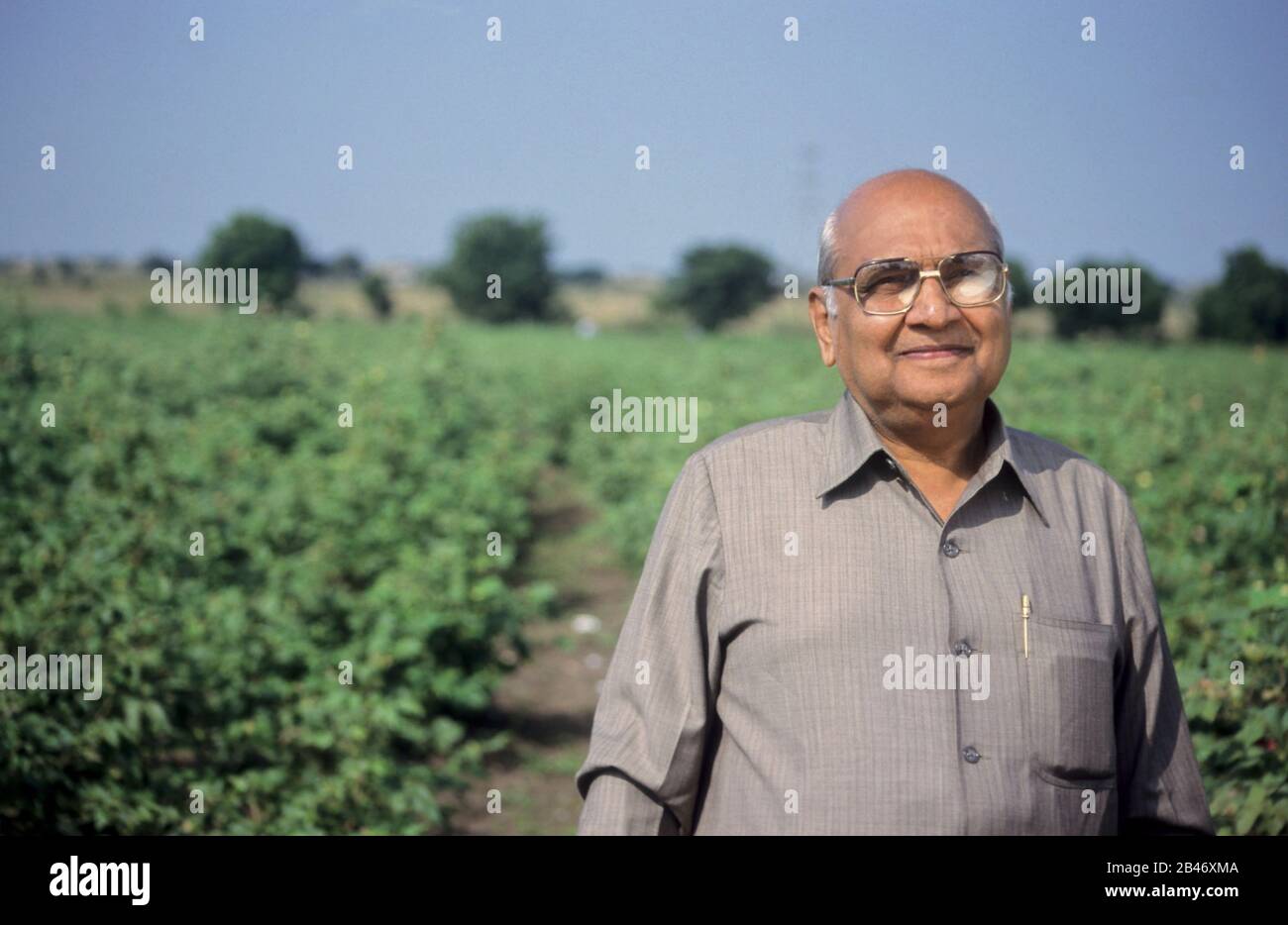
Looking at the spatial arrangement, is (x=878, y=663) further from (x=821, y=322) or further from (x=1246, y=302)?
(x=1246, y=302)

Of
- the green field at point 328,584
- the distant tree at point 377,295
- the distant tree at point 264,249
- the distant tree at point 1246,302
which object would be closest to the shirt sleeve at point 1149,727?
the green field at point 328,584

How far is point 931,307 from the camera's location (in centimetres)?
191

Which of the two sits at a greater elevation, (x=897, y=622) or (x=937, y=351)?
(x=937, y=351)

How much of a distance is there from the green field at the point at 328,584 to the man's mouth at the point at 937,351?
5.66ft

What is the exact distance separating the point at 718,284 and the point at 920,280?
47.7 metres

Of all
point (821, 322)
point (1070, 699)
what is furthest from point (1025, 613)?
point (821, 322)

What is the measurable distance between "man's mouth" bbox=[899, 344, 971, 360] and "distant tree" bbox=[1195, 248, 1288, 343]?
25541 mm

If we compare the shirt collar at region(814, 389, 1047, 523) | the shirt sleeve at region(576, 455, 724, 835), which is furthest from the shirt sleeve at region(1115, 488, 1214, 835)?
the shirt sleeve at region(576, 455, 724, 835)

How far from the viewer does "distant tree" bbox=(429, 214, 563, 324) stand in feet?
152

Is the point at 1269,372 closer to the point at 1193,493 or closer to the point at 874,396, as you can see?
the point at 1193,493

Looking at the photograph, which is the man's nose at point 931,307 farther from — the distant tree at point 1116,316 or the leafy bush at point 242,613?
the distant tree at point 1116,316

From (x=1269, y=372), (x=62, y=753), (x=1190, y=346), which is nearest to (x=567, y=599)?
(x=62, y=753)
